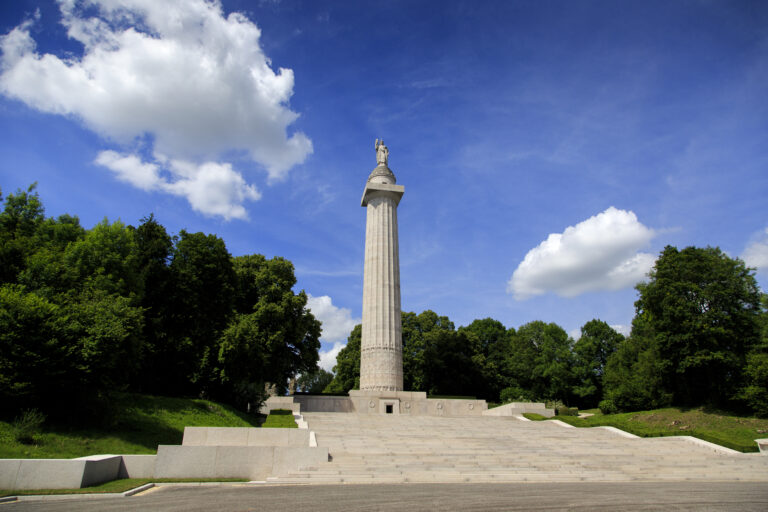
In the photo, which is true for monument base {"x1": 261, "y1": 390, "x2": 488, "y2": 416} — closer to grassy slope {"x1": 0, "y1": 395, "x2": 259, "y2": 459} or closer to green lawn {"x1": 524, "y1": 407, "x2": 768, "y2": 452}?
green lawn {"x1": 524, "y1": 407, "x2": 768, "y2": 452}

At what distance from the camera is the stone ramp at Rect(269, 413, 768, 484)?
42.3 ft

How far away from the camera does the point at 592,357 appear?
164ft

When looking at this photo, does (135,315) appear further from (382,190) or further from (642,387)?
(642,387)

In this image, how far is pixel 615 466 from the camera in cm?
1460

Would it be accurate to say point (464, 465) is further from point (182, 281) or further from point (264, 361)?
point (182, 281)

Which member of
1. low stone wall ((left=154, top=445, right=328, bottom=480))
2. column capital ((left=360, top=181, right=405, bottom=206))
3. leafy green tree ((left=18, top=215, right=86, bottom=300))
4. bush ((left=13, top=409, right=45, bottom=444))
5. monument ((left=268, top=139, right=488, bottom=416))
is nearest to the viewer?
low stone wall ((left=154, top=445, right=328, bottom=480))

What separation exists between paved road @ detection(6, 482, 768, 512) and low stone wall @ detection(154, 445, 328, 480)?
1.79 metres

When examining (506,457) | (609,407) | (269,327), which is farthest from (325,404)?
(609,407)

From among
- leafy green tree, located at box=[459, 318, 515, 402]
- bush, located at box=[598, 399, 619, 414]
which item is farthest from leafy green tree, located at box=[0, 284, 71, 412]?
leafy green tree, located at box=[459, 318, 515, 402]

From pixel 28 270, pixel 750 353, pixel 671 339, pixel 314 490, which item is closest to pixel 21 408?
pixel 28 270

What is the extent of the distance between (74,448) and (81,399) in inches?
84.1

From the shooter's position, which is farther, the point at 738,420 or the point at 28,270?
the point at 738,420

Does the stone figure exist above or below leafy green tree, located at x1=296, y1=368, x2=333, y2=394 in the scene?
above

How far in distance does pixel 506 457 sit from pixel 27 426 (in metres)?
15.3
